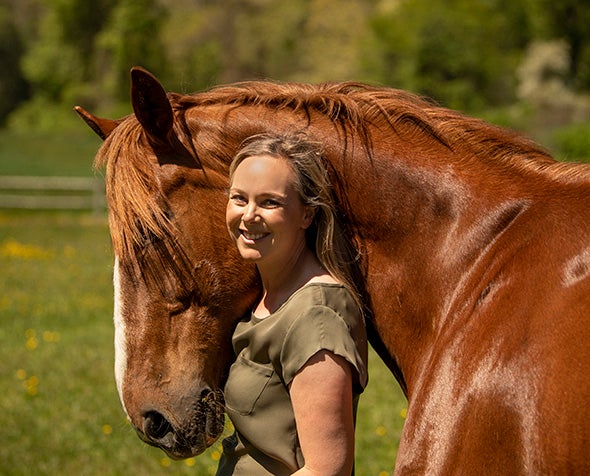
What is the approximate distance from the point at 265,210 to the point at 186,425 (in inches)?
23.6

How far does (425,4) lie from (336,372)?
48864 millimetres

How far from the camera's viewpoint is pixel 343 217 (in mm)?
2377

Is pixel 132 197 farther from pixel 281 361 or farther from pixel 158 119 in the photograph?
pixel 281 361

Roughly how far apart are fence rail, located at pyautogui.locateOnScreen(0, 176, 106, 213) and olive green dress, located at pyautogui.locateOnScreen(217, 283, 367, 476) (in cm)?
2232

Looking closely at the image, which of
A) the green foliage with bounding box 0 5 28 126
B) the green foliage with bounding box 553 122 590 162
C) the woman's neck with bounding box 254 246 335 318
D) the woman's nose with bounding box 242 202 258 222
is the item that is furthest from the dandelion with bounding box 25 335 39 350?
the green foliage with bounding box 0 5 28 126

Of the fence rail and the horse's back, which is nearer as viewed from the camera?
the horse's back

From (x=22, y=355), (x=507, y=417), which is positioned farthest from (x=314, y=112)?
(x=22, y=355)

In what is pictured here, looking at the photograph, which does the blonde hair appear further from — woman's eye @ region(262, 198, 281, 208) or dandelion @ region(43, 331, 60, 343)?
dandelion @ region(43, 331, 60, 343)

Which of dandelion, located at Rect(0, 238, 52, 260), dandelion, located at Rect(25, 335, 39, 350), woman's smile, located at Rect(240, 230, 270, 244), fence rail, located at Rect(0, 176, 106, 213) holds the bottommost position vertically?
fence rail, located at Rect(0, 176, 106, 213)

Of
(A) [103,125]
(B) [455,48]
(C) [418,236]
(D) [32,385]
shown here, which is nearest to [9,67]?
(B) [455,48]

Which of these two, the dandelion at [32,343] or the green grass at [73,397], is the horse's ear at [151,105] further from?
the dandelion at [32,343]

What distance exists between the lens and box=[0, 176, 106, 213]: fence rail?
24.9 m

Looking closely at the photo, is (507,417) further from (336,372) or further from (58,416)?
(58,416)

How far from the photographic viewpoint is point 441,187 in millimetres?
2303
